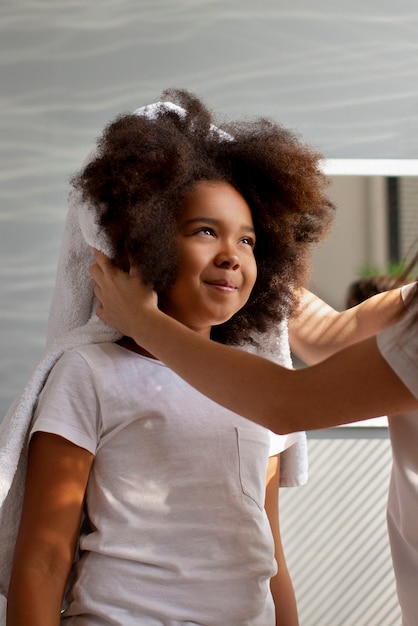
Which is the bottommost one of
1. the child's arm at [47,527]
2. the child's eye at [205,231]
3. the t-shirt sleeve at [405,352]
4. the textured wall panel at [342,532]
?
the textured wall panel at [342,532]

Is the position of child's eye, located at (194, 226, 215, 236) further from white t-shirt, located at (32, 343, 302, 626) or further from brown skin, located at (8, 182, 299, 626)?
white t-shirt, located at (32, 343, 302, 626)

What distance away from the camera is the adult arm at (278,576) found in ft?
3.65

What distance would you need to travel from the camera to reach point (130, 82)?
2.43 m

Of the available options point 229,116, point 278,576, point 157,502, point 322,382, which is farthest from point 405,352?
point 229,116

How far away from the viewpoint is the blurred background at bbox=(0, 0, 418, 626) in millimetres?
2393

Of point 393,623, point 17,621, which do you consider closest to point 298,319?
point 17,621

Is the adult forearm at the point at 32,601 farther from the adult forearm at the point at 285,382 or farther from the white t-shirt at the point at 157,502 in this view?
the adult forearm at the point at 285,382

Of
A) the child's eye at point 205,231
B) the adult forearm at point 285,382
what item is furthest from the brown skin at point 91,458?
the adult forearm at point 285,382

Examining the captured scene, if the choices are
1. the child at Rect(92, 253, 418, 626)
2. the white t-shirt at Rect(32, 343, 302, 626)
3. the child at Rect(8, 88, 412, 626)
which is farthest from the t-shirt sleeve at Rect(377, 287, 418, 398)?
the white t-shirt at Rect(32, 343, 302, 626)

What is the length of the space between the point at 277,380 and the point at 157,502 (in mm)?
217

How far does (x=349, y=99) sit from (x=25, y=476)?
183 cm

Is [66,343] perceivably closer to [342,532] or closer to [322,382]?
[322,382]

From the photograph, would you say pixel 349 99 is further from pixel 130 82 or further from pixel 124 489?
pixel 124 489

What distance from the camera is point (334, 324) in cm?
119
